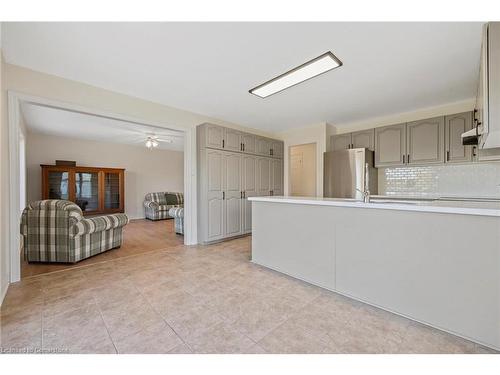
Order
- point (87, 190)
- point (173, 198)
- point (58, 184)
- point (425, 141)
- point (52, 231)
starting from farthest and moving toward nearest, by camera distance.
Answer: point (173, 198)
point (87, 190)
point (58, 184)
point (425, 141)
point (52, 231)

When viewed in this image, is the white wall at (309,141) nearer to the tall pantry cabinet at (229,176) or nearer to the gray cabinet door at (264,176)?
the tall pantry cabinet at (229,176)

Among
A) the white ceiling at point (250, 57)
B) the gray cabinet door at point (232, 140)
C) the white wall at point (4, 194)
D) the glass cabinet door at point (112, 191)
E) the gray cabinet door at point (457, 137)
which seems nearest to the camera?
the white ceiling at point (250, 57)

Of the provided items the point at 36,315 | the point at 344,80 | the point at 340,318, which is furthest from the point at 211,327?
the point at 344,80

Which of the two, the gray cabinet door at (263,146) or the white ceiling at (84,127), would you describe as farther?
the gray cabinet door at (263,146)

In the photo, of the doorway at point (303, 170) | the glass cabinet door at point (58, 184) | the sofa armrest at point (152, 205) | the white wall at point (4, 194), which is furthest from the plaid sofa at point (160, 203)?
the white wall at point (4, 194)

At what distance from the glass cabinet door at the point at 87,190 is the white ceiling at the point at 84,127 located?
3.57ft

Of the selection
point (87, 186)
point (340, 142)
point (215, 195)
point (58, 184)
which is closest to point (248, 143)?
point (215, 195)

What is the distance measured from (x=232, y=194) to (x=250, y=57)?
2529 millimetres

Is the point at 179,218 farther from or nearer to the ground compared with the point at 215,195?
nearer to the ground

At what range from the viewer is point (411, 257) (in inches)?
64.5

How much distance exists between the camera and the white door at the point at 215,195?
3.80 m

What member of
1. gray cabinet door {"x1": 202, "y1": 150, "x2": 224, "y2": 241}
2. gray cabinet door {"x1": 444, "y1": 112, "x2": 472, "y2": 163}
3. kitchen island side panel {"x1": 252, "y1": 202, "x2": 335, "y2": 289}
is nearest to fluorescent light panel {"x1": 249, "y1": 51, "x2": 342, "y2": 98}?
gray cabinet door {"x1": 202, "y1": 150, "x2": 224, "y2": 241}

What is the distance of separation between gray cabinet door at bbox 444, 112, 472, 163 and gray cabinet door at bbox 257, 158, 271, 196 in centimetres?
307

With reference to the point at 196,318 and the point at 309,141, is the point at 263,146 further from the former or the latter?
the point at 196,318
